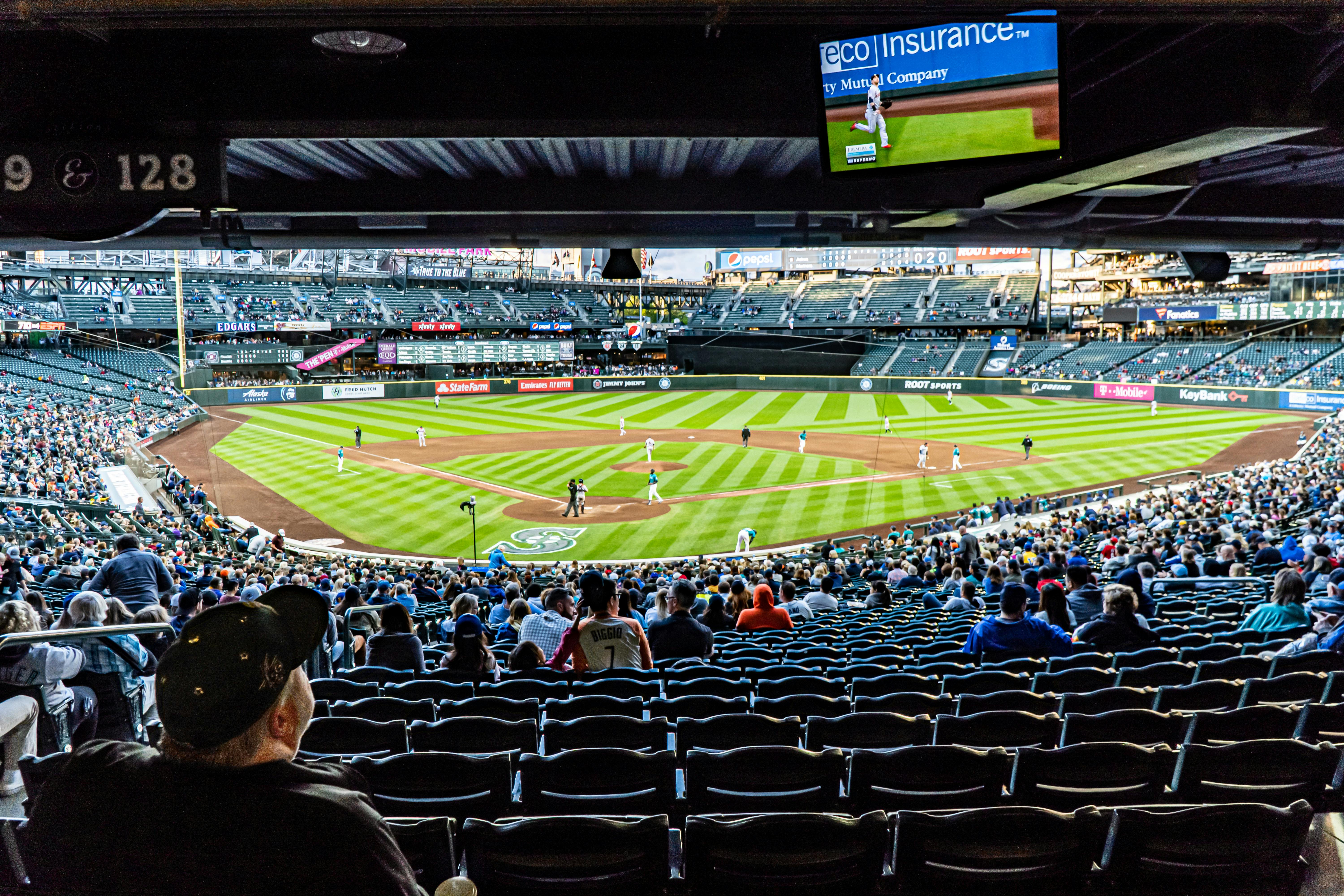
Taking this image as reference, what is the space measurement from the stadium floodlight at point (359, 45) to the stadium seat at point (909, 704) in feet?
16.7

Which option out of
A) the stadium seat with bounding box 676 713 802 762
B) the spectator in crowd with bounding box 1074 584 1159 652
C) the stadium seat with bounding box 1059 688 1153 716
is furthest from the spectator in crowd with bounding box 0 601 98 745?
the spectator in crowd with bounding box 1074 584 1159 652

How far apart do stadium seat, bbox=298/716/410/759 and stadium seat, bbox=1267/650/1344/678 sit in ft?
21.0

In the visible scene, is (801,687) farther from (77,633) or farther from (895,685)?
(77,633)

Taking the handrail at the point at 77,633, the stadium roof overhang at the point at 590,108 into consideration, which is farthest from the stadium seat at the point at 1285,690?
the handrail at the point at 77,633

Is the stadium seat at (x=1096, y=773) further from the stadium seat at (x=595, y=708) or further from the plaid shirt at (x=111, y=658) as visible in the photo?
the plaid shirt at (x=111, y=658)

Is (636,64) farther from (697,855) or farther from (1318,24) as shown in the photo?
(697,855)

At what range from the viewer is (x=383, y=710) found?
579cm

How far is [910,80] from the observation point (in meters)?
4.80

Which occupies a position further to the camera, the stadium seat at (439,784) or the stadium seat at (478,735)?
the stadium seat at (478,735)

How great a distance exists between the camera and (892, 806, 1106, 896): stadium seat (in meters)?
3.24

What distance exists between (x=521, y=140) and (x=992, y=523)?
72.6 feet

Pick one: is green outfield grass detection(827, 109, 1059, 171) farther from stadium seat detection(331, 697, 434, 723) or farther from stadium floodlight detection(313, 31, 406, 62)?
stadium seat detection(331, 697, 434, 723)

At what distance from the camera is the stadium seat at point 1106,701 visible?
18.5 ft

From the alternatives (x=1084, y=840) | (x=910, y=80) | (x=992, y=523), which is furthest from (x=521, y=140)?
(x=992, y=523)
